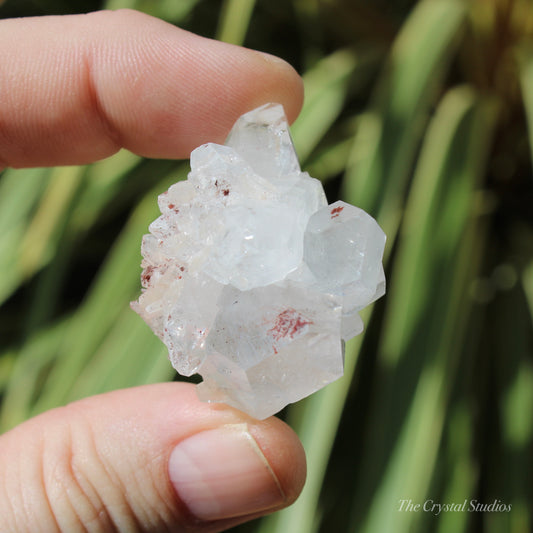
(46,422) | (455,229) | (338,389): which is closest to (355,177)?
(455,229)

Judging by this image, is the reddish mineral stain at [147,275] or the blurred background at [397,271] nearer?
the reddish mineral stain at [147,275]

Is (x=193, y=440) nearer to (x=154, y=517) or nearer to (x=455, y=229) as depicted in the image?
(x=154, y=517)

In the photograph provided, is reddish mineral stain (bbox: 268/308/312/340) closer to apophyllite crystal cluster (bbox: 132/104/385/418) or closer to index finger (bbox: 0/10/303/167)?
apophyllite crystal cluster (bbox: 132/104/385/418)

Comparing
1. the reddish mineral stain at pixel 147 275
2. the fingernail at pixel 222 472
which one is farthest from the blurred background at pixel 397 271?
the reddish mineral stain at pixel 147 275

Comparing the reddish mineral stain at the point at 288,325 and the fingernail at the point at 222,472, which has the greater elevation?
the reddish mineral stain at the point at 288,325

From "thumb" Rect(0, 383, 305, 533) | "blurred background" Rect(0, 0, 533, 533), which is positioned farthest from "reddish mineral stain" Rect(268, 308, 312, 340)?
"blurred background" Rect(0, 0, 533, 533)

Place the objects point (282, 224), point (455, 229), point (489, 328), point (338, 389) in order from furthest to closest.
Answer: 1. point (489, 328)
2. point (455, 229)
3. point (338, 389)
4. point (282, 224)

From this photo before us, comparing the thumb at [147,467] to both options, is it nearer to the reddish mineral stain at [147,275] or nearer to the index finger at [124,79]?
the reddish mineral stain at [147,275]

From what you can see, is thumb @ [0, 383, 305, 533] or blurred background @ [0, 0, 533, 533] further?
blurred background @ [0, 0, 533, 533]
